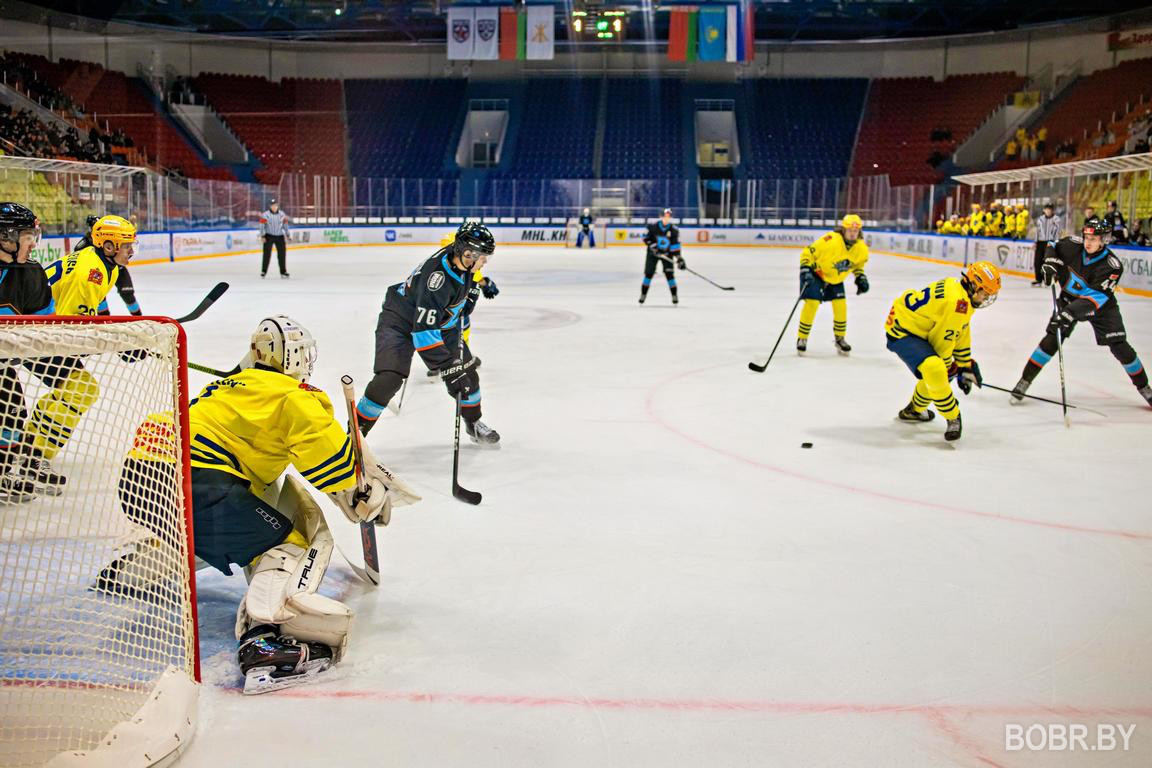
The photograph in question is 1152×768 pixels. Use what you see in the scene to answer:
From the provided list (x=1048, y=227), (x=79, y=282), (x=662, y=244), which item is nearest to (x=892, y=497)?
(x=79, y=282)

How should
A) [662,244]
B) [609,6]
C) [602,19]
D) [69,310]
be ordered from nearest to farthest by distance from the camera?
1. [69,310]
2. [662,244]
3. [602,19]
4. [609,6]

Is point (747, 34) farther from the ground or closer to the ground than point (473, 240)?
farther from the ground

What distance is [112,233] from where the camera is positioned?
6148mm

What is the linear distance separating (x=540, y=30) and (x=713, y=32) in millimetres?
4439

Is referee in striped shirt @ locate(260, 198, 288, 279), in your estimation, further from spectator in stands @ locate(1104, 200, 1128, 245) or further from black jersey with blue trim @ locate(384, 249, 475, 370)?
spectator in stands @ locate(1104, 200, 1128, 245)

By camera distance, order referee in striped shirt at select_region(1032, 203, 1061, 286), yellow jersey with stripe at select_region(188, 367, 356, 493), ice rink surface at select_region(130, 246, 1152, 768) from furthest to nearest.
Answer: referee in striped shirt at select_region(1032, 203, 1061, 286) < yellow jersey with stripe at select_region(188, 367, 356, 493) < ice rink surface at select_region(130, 246, 1152, 768)

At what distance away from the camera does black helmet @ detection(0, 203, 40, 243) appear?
171 inches

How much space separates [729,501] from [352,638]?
2028mm

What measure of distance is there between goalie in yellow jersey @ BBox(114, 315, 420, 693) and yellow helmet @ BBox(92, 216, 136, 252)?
3535 millimetres

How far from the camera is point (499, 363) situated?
8.20 metres

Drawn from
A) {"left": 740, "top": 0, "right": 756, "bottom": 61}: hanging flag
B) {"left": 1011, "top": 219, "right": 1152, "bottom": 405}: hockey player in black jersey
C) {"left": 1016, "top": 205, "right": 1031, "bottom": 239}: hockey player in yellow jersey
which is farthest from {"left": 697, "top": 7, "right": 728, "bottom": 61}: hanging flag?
{"left": 1011, "top": 219, "right": 1152, "bottom": 405}: hockey player in black jersey

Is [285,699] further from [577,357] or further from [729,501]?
[577,357]

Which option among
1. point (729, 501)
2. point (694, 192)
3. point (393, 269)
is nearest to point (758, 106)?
→ point (694, 192)

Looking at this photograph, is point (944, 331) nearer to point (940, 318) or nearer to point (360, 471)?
point (940, 318)
